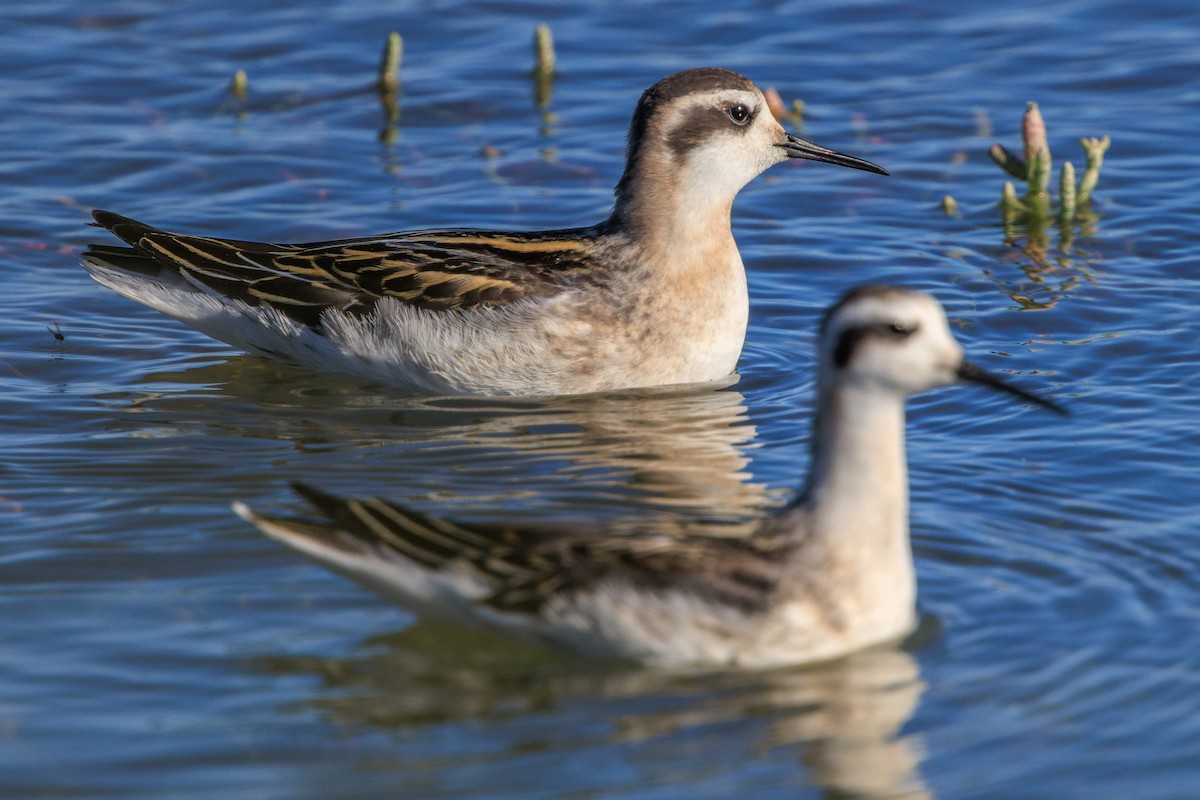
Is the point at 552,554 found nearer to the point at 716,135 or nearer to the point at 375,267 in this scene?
the point at 375,267

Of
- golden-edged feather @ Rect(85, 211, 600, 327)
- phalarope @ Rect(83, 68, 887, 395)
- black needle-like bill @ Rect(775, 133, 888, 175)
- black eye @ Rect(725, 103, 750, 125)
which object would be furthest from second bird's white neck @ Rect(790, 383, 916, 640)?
black needle-like bill @ Rect(775, 133, 888, 175)

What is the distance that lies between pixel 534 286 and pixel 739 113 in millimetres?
1792

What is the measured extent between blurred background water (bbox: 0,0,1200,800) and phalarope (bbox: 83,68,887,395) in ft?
0.95

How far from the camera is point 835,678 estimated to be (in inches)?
306

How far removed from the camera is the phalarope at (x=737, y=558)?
7.67 meters

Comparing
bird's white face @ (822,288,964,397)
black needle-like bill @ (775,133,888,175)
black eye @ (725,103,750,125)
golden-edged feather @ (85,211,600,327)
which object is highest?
black eye @ (725,103,750,125)

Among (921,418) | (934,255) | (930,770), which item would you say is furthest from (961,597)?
(934,255)

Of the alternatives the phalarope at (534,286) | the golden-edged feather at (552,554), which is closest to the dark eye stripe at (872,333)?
the golden-edged feather at (552,554)

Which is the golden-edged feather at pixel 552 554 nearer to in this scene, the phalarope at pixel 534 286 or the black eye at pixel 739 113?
the phalarope at pixel 534 286

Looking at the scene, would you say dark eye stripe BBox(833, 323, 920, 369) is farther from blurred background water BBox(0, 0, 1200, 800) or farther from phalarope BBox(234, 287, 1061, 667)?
blurred background water BBox(0, 0, 1200, 800)

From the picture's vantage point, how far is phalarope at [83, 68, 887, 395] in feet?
38.4

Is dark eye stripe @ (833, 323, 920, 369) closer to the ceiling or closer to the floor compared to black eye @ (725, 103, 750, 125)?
closer to the floor

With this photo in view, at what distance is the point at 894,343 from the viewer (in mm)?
7840

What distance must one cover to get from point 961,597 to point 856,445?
112 cm
